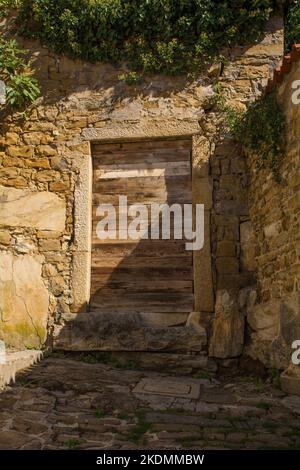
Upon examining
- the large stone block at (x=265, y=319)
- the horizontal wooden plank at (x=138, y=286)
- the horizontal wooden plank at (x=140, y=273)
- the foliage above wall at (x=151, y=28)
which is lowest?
the large stone block at (x=265, y=319)

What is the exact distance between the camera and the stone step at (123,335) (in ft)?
15.5

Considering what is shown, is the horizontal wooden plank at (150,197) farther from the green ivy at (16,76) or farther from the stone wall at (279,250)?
the green ivy at (16,76)

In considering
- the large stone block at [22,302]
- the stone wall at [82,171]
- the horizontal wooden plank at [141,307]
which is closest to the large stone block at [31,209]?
the stone wall at [82,171]

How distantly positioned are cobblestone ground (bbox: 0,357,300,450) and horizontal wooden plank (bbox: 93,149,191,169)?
2.57m

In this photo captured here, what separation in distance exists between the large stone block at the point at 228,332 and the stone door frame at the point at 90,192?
221 millimetres

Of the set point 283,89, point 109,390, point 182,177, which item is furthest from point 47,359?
point 283,89

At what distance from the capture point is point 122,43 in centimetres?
546

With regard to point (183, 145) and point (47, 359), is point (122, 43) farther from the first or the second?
point (47, 359)

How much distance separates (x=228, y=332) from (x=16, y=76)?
4151 millimetres

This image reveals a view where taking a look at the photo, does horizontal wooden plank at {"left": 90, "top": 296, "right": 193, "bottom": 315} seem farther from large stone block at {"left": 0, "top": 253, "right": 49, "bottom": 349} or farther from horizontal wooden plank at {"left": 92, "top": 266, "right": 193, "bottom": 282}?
large stone block at {"left": 0, "top": 253, "right": 49, "bottom": 349}

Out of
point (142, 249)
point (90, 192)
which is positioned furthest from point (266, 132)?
point (90, 192)

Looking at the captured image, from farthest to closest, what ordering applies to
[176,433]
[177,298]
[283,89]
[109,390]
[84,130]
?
[84,130] → [177,298] → [283,89] → [109,390] → [176,433]

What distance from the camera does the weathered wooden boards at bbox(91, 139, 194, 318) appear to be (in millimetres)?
5074
